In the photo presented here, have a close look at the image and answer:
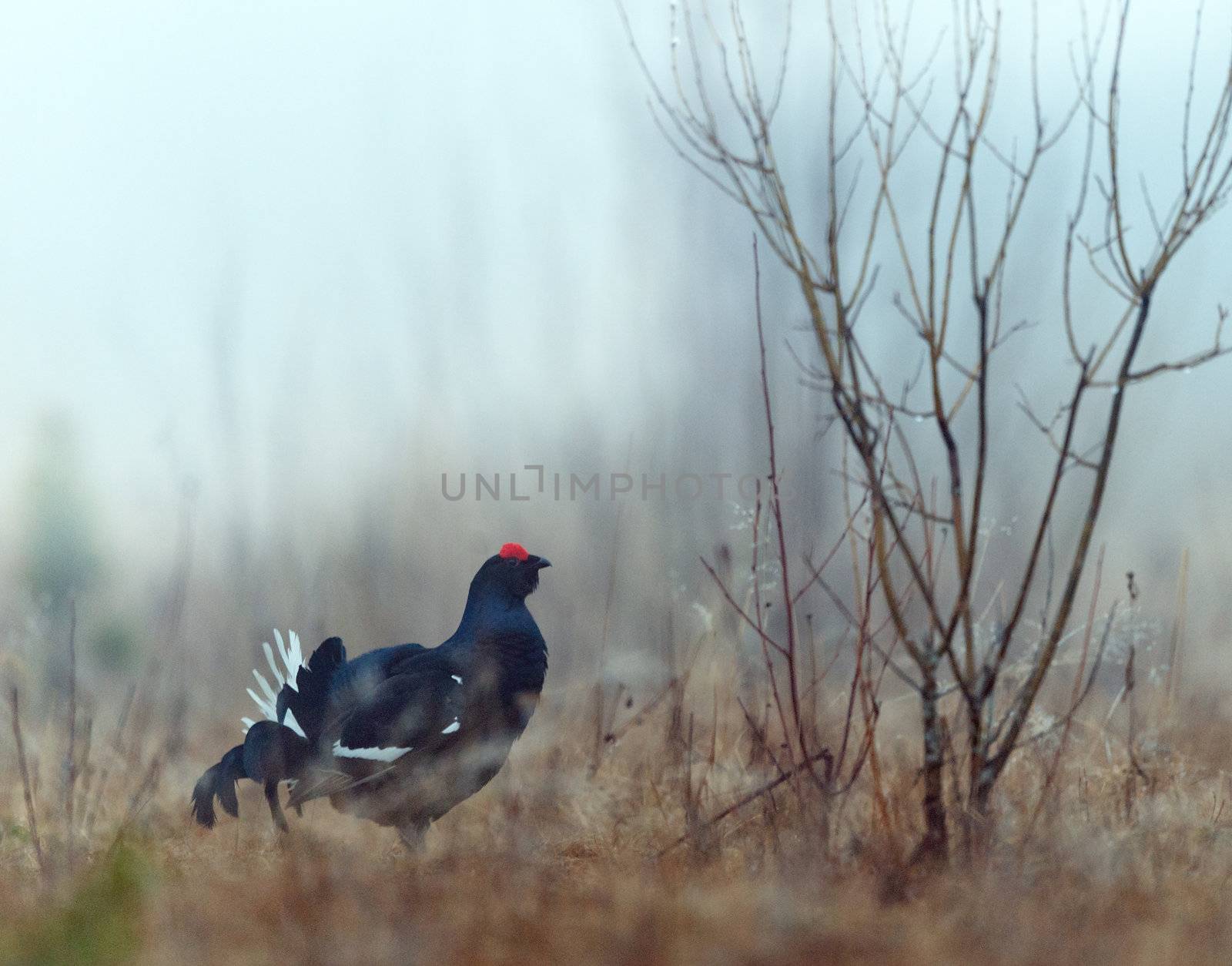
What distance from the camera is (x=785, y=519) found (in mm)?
5898

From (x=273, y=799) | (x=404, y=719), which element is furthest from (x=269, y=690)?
(x=404, y=719)

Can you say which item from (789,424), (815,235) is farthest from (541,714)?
(815,235)

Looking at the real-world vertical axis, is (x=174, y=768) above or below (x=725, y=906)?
below

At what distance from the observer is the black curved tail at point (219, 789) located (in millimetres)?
3977

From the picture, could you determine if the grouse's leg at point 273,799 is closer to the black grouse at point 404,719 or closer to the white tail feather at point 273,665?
the black grouse at point 404,719

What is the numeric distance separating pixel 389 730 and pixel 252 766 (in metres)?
0.49

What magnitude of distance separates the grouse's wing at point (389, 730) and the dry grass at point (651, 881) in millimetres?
172

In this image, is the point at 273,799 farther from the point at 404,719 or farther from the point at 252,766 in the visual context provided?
the point at 404,719

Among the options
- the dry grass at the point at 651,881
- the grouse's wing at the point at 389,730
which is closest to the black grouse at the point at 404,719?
the grouse's wing at the point at 389,730

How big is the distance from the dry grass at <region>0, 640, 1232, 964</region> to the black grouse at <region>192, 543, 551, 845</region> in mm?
144

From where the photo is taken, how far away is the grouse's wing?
12.5 ft

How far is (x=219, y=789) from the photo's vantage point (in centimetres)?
400

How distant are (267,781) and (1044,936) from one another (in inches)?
93.6

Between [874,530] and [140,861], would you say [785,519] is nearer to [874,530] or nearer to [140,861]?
[874,530]
